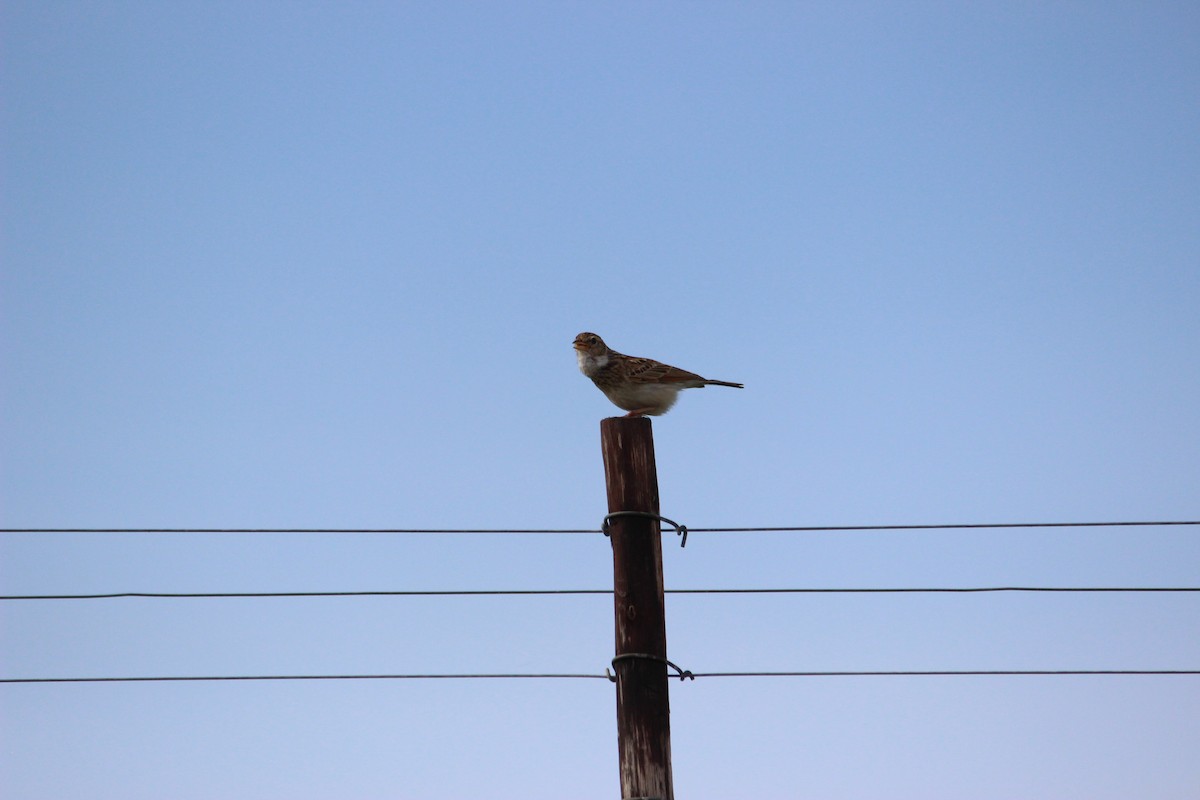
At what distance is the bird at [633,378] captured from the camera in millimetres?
9703

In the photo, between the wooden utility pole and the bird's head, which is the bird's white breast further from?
the wooden utility pole

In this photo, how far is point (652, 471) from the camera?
646cm

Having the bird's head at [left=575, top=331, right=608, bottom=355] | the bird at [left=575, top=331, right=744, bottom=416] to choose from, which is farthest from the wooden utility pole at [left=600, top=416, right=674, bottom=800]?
the bird's head at [left=575, top=331, right=608, bottom=355]

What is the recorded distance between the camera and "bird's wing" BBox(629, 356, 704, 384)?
970 centimetres

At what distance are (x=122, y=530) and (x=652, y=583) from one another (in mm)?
3355

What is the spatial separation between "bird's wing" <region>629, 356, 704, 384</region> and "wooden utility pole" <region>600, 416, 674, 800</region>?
3.20 m

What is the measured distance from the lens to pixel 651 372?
32.0ft

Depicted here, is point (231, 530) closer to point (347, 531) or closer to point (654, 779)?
point (347, 531)

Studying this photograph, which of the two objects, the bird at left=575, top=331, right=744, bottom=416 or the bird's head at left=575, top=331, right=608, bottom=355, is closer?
the bird at left=575, top=331, right=744, bottom=416

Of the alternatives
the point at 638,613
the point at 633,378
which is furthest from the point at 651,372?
the point at 638,613

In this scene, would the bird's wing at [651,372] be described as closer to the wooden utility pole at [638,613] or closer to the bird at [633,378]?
the bird at [633,378]

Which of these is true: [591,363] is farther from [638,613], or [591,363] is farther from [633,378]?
[638,613]

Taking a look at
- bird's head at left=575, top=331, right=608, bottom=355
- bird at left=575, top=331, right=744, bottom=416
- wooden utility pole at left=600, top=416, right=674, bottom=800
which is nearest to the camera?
wooden utility pole at left=600, top=416, right=674, bottom=800

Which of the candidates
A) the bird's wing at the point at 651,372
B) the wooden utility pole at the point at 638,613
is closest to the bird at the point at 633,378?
the bird's wing at the point at 651,372
